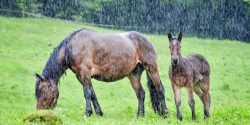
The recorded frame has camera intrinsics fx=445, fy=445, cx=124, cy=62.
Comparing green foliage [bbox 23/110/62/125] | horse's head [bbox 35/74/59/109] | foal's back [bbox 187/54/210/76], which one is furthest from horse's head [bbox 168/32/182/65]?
green foliage [bbox 23/110/62/125]

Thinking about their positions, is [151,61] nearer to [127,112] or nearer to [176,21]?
[127,112]

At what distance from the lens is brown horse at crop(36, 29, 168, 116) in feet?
41.5

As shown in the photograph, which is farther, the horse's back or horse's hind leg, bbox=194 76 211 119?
horse's hind leg, bbox=194 76 211 119

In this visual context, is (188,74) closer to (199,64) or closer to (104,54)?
(199,64)

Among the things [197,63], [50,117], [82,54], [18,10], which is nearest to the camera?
[50,117]

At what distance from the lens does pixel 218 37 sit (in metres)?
52.6

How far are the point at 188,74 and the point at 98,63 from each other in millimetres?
2639

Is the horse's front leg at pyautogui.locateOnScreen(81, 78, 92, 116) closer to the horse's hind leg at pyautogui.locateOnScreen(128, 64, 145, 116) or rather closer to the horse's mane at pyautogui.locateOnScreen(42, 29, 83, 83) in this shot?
the horse's mane at pyautogui.locateOnScreen(42, 29, 83, 83)

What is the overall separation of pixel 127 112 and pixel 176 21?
4111 centimetres

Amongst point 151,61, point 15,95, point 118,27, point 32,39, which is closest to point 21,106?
point 15,95

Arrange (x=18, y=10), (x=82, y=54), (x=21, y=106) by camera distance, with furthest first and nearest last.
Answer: (x=18, y=10) < (x=21, y=106) < (x=82, y=54)

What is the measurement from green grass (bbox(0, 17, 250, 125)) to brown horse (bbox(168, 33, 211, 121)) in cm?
61

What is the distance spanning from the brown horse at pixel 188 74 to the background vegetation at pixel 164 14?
122 ft

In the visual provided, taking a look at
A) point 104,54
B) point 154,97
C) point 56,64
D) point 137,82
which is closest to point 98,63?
point 104,54
